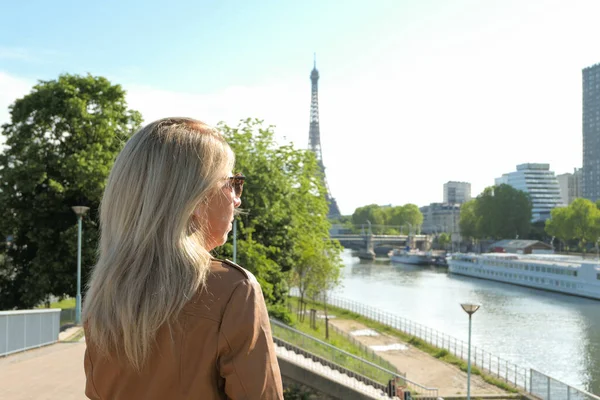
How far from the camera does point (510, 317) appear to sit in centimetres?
3186

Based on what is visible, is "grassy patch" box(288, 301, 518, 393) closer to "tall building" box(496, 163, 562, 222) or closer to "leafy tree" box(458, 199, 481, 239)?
"leafy tree" box(458, 199, 481, 239)

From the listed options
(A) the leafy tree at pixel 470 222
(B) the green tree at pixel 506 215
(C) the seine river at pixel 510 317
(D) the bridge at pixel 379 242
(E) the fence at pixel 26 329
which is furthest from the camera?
(D) the bridge at pixel 379 242

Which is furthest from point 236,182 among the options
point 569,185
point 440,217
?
point 569,185

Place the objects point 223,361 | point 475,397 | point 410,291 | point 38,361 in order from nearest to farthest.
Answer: point 223,361, point 38,361, point 475,397, point 410,291

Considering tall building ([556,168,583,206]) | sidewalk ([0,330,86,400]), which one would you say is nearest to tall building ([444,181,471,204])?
tall building ([556,168,583,206])

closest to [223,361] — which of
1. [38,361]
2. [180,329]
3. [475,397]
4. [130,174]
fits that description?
[180,329]

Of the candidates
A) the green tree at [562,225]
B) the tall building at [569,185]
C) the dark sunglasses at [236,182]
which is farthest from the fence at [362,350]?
the tall building at [569,185]

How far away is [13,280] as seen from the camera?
1873 centimetres

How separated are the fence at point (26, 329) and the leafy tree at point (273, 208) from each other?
6.94 meters

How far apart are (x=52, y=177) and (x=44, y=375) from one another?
A: 36.1ft

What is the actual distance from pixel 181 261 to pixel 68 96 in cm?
1890

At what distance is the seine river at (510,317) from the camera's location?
22562mm

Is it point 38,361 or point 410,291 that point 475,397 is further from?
point 410,291

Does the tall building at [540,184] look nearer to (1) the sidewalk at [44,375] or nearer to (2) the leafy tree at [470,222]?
(2) the leafy tree at [470,222]
